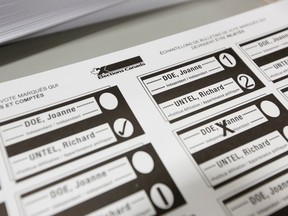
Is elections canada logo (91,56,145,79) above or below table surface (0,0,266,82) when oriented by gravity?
below

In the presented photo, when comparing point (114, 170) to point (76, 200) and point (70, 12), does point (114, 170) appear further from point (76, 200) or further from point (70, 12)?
point (70, 12)

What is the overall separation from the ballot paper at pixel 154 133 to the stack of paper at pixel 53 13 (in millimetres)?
63

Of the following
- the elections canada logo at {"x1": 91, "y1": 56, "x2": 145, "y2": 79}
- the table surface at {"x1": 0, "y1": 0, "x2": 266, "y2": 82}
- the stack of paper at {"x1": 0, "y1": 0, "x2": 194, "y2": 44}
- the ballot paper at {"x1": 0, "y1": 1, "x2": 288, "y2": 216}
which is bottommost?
the ballot paper at {"x1": 0, "y1": 1, "x2": 288, "y2": 216}

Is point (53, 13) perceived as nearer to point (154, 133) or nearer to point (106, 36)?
point (106, 36)

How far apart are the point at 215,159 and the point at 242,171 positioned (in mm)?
28

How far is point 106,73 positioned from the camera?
36cm

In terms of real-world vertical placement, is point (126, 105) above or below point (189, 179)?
above

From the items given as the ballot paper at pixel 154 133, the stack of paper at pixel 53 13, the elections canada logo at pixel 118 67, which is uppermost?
the stack of paper at pixel 53 13

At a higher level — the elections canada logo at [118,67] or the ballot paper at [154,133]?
the elections canada logo at [118,67]

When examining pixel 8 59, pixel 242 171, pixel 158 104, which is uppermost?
pixel 8 59

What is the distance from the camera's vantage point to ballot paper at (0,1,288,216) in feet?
0.93

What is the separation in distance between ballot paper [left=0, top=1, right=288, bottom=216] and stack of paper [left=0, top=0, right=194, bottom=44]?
6 cm

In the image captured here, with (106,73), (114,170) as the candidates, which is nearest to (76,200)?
(114,170)

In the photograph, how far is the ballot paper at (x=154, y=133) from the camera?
0.93 feet
